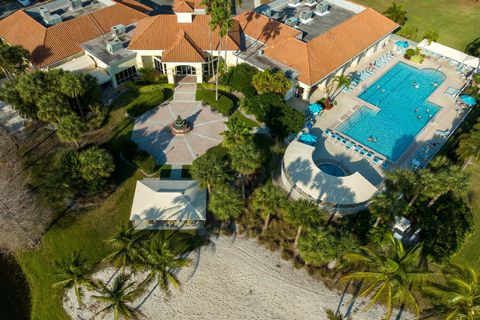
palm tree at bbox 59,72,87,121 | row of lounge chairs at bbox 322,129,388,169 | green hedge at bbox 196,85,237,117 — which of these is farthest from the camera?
green hedge at bbox 196,85,237,117

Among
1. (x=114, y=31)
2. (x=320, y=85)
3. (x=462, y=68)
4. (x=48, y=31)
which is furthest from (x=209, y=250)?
(x=462, y=68)

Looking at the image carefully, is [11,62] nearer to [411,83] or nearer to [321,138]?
[321,138]

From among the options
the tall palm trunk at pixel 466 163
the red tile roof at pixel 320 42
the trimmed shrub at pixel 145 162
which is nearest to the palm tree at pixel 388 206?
the tall palm trunk at pixel 466 163

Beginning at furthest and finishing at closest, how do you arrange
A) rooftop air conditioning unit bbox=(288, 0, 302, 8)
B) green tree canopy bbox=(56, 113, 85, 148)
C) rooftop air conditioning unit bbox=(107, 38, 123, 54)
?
rooftop air conditioning unit bbox=(288, 0, 302, 8) < rooftop air conditioning unit bbox=(107, 38, 123, 54) < green tree canopy bbox=(56, 113, 85, 148)

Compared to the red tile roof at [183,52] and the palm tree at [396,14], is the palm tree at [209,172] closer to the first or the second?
the red tile roof at [183,52]

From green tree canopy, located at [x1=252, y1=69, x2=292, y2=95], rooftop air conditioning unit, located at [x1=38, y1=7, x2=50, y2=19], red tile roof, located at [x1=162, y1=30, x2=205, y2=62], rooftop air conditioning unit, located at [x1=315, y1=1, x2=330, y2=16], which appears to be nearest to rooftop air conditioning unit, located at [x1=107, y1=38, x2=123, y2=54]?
red tile roof, located at [x1=162, y1=30, x2=205, y2=62]

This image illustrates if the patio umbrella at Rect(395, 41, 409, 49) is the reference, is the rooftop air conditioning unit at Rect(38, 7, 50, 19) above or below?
above

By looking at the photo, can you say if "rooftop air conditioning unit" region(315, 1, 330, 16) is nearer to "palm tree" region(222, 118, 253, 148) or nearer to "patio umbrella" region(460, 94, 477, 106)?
"patio umbrella" region(460, 94, 477, 106)

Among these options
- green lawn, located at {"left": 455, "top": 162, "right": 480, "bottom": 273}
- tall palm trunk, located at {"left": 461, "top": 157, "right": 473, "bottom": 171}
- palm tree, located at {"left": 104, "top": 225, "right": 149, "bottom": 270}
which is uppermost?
palm tree, located at {"left": 104, "top": 225, "right": 149, "bottom": 270}
